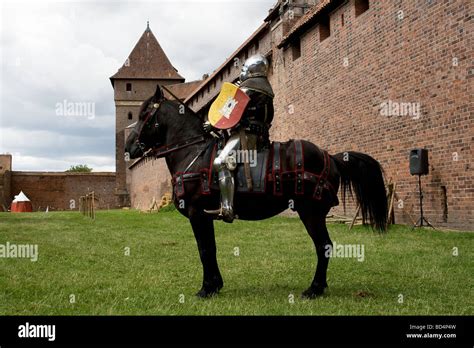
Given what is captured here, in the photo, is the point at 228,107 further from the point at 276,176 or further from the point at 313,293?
the point at 313,293

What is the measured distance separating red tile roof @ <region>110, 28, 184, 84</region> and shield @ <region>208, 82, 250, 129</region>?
5623 cm

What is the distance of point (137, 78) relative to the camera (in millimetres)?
60094

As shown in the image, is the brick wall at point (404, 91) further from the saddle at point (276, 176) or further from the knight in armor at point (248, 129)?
the knight in armor at point (248, 129)

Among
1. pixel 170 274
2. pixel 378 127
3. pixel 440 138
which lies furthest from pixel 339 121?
pixel 170 274

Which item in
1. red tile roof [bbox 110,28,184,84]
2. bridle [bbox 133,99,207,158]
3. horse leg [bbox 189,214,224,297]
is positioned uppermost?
red tile roof [bbox 110,28,184,84]

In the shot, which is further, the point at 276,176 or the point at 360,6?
the point at 360,6

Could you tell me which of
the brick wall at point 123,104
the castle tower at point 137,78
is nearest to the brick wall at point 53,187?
the brick wall at point 123,104

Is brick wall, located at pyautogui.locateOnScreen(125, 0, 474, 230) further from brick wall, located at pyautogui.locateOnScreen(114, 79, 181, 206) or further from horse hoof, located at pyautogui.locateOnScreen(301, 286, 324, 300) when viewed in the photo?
brick wall, located at pyautogui.locateOnScreen(114, 79, 181, 206)

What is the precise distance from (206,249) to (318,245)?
111cm

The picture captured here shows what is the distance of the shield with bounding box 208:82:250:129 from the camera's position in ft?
16.2

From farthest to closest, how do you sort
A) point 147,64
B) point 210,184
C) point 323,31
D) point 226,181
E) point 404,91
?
point 147,64, point 323,31, point 404,91, point 210,184, point 226,181

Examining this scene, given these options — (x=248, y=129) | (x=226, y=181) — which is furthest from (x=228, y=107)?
(x=226, y=181)

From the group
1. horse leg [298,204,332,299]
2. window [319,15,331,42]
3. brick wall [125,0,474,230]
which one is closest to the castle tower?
brick wall [125,0,474,230]
